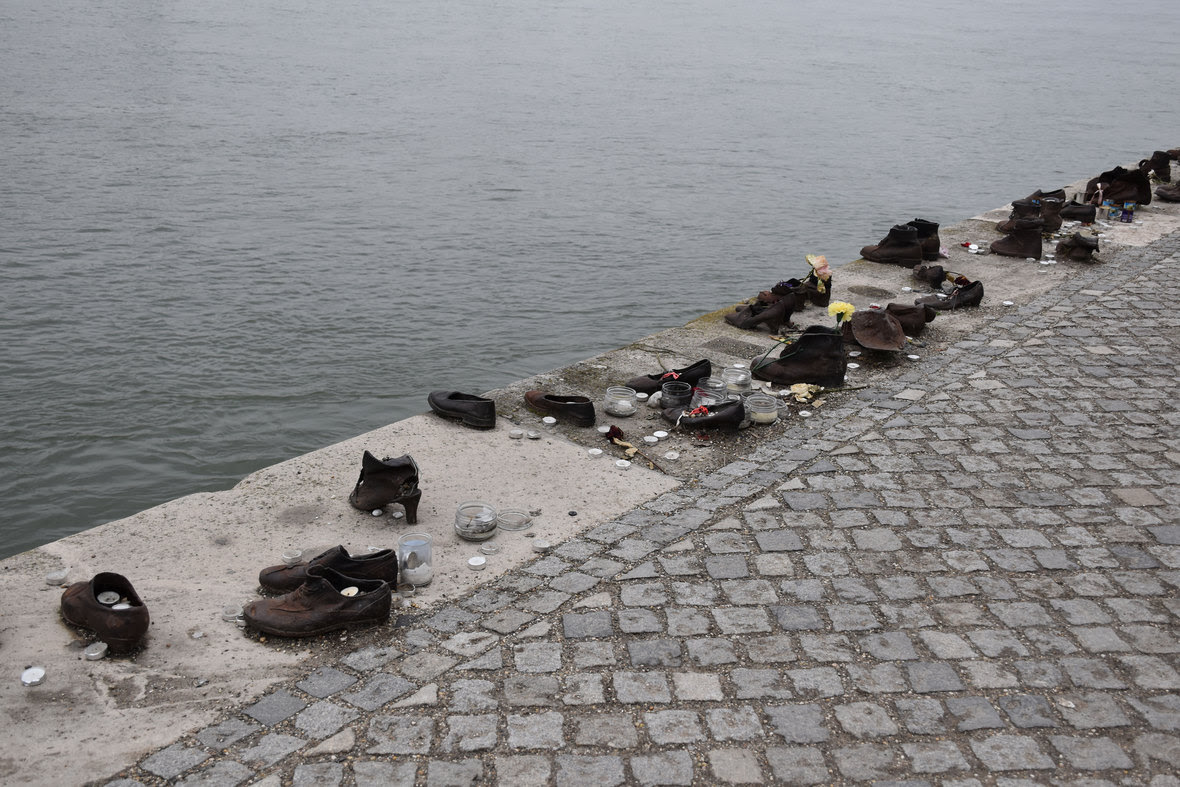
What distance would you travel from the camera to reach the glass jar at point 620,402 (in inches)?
276

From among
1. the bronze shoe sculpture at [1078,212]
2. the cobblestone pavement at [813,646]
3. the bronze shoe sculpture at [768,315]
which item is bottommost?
the cobblestone pavement at [813,646]

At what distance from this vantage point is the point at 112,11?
128ft

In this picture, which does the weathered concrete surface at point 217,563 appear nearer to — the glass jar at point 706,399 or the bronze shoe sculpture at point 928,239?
the glass jar at point 706,399

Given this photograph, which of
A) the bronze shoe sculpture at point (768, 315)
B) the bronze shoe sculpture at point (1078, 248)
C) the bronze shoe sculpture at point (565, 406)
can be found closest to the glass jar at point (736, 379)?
the bronze shoe sculpture at point (565, 406)

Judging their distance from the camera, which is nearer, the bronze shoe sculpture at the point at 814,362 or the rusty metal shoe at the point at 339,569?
the rusty metal shoe at the point at 339,569

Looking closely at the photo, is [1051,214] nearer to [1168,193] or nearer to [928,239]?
[928,239]

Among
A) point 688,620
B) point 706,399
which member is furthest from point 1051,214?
point 688,620

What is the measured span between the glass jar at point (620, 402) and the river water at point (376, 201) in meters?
2.96

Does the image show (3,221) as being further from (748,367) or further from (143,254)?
(748,367)

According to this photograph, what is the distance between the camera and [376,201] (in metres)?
16.1

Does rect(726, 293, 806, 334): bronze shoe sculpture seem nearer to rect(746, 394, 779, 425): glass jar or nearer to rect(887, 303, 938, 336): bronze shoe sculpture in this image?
rect(887, 303, 938, 336): bronze shoe sculpture

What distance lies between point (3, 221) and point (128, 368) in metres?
5.54

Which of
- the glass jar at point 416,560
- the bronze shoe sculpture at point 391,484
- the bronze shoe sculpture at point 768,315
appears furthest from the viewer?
the bronze shoe sculpture at point 768,315

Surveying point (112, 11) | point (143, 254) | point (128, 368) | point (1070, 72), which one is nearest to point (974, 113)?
point (1070, 72)
